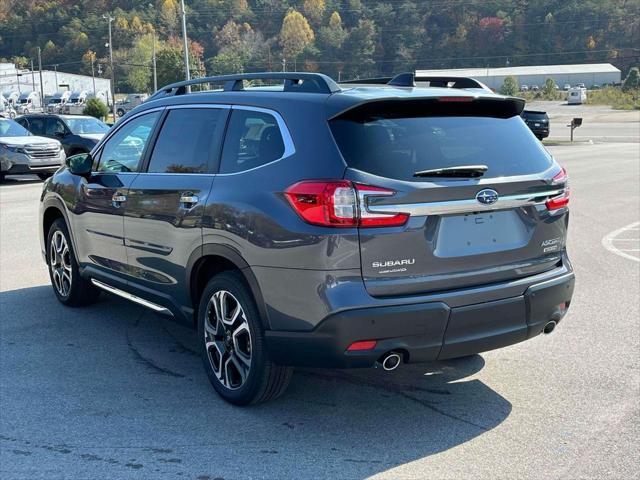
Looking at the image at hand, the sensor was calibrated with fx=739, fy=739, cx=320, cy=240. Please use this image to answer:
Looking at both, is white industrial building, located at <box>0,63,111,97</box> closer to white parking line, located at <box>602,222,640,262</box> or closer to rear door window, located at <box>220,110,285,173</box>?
white parking line, located at <box>602,222,640,262</box>

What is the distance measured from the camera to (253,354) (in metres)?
4.11

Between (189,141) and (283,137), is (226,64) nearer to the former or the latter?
(189,141)

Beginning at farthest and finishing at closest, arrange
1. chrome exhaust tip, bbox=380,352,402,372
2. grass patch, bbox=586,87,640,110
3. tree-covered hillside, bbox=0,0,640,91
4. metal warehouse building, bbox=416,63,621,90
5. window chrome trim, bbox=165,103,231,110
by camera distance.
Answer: metal warehouse building, bbox=416,63,621,90, tree-covered hillside, bbox=0,0,640,91, grass patch, bbox=586,87,640,110, window chrome trim, bbox=165,103,231,110, chrome exhaust tip, bbox=380,352,402,372

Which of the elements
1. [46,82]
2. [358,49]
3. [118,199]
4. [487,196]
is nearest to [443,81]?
[487,196]

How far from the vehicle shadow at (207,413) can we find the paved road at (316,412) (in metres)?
0.01

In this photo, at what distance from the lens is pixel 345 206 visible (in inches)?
144

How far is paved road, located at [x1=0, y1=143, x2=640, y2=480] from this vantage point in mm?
3627

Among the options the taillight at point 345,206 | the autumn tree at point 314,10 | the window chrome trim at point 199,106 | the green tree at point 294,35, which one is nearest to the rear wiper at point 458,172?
the taillight at point 345,206

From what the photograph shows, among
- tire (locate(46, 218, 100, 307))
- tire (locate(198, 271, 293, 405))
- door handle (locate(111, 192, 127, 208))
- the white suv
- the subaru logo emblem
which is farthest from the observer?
the white suv

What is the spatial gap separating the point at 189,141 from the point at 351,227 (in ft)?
5.43

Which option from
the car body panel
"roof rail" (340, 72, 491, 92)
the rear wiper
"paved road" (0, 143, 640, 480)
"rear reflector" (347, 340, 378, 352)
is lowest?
"paved road" (0, 143, 640, 480)

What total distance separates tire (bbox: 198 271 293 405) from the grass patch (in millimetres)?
84172

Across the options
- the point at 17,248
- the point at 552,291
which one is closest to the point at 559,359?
the point at 552,291

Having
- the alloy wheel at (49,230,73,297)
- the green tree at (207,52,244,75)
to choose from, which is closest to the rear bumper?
the alloy wheel at (49,230,73,297)
